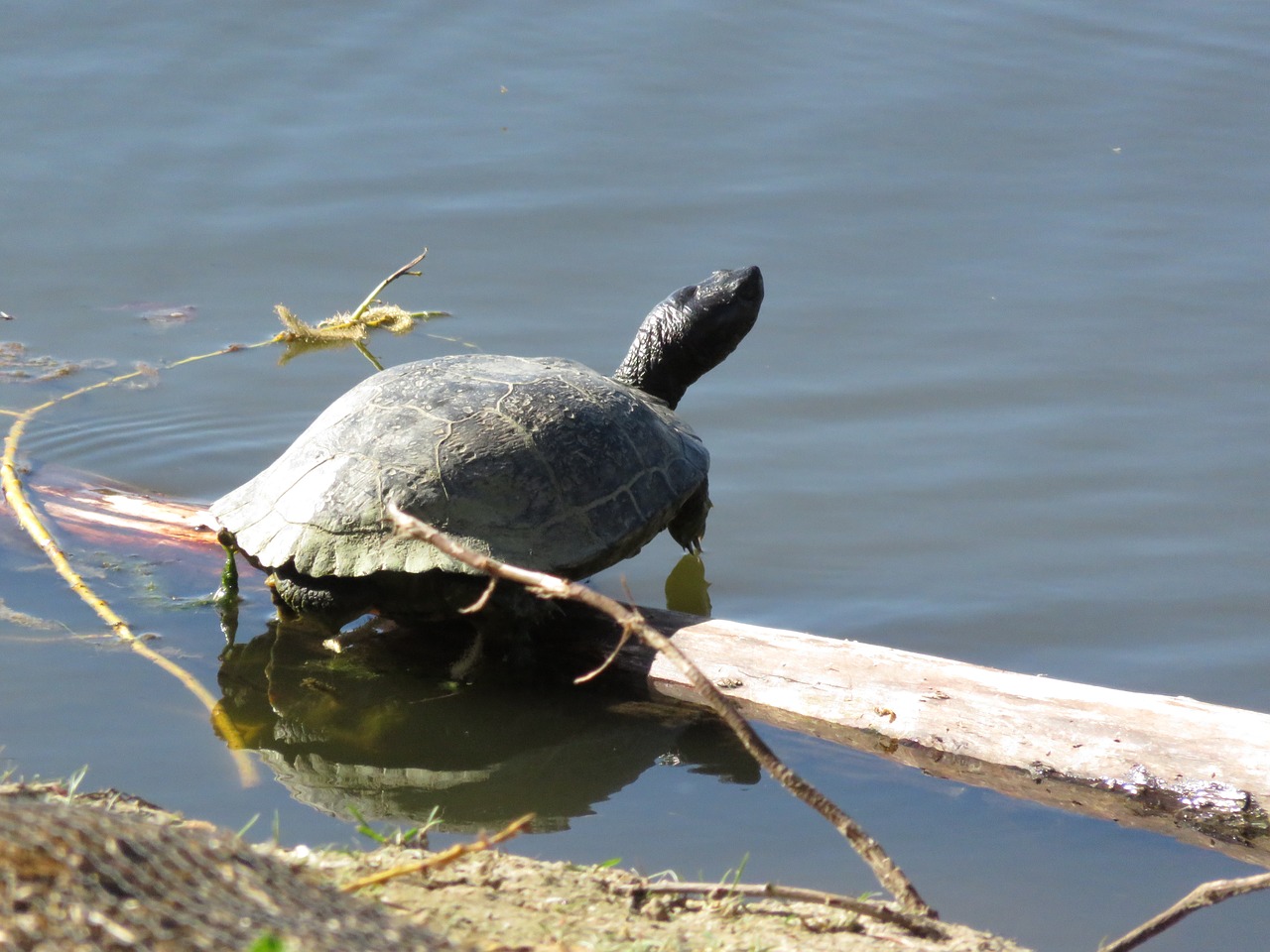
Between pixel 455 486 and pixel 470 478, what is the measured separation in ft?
0.19

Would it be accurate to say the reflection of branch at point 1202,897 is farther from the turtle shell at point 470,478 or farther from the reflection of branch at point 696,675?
the turtle shell at point 470,478

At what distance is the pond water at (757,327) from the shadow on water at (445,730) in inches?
0.8

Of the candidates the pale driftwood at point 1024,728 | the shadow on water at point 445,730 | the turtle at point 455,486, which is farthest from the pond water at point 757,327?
the turtle at point 455,486

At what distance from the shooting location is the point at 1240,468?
239 inches

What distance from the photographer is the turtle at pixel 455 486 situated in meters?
4.04

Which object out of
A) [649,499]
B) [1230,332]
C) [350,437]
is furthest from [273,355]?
[1230,332]

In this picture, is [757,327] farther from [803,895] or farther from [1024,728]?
[803,895]

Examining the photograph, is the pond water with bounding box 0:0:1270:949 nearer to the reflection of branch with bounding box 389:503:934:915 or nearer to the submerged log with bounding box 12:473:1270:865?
the submerged log with bounding box 12:473:1270:865

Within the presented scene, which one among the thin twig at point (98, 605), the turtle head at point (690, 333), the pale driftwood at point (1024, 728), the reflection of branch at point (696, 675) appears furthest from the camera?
the turtle head at point (690, 333)

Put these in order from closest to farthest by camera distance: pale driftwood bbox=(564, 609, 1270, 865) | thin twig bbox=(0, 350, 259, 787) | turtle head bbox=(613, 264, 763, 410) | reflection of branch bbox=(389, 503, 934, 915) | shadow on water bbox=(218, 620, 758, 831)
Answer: reflection of branch bbox=(389, 503, 934, 915)
pale driftwood bbox=(564, 609, 1270, 865)
shadow on water bbox=(218, 620, 758, 831)
thin twig bbox=(0, 350, 259, 787)
turtle head bbox=(613, 264, 763, 410)

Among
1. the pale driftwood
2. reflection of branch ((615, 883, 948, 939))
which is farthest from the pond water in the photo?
reflection of branch ((615, 883, 948, 939))

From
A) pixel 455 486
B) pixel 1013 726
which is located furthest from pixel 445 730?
pixel 1013 726

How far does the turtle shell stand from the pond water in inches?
21.6

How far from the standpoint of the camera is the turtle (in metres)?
4.04
